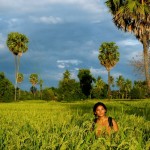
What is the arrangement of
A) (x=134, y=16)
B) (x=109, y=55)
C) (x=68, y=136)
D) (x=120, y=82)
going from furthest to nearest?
1. (x=120, y=82)
2. (x=109, y=55)
3. (x=134, y=16)
4. (x=68, y=136)

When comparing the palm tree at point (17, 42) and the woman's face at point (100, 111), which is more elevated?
the palm tree at point (17, 42)

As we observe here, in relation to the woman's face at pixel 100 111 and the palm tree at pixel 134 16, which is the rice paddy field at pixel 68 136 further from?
the palm tree at pixel 134 16

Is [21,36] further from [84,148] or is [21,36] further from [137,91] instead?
[84,148]

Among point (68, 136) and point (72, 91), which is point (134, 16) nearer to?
point (68, 136)

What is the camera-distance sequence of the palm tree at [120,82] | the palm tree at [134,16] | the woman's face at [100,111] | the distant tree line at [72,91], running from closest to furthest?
1. the woman's face at [100,111]
2. the palm tree at [134,16]
3. the distant tree line at [72,91]
4. the palm tree at [120,82]

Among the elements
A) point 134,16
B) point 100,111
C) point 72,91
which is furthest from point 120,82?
point 100,111

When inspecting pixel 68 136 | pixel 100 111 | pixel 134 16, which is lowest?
pixel 68 136

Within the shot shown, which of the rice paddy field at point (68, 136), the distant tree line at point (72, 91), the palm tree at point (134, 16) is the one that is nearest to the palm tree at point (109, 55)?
the distant tree line at point (72, 91)

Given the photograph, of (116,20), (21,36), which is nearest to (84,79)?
(21,36)

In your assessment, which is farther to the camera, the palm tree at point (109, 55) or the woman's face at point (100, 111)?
the palm tree at point (109, 55)

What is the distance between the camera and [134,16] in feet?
131

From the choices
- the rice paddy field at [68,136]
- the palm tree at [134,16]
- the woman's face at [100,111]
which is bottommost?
the rice paddy field at [68,136]

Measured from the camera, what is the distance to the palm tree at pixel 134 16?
1544 inches

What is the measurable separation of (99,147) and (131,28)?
38.2m
